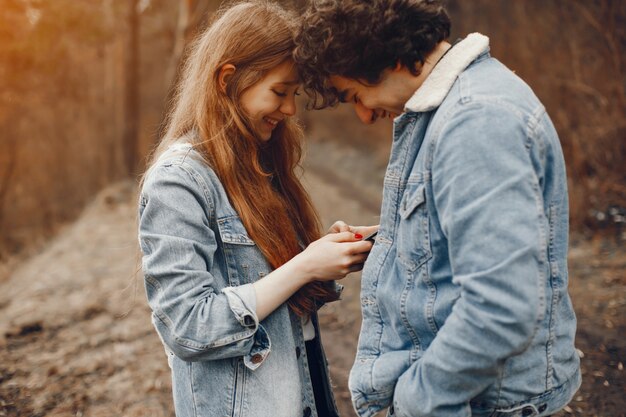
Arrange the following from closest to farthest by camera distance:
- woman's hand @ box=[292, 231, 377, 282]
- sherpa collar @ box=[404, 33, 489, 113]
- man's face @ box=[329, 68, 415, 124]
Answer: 1. sherpa collar @ box=[404, 33, 489, 113]
2. man's face @ box=[329, 68, 415, 124]
3. woman's hand @ box=[292, 231, 377, 282]

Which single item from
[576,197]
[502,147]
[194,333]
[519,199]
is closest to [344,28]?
[502,147]

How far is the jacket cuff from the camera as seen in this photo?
1966 millimetres

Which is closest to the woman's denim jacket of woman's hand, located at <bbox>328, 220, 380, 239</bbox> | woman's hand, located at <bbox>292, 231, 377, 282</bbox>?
woman's hand, located at <bbox>292, 231, 377, 282</bbox>

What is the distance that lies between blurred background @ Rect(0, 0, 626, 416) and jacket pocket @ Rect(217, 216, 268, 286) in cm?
49

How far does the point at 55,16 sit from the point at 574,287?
1155cm

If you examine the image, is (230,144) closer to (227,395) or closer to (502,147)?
(227,395)

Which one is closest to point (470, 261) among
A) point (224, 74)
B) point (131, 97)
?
point (224, 74)

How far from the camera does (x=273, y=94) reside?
218 cm

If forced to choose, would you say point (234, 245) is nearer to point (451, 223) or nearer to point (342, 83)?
point (342, 83)

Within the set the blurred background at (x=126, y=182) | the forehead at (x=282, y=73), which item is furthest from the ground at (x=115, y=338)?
the forehead at (x=282, y=73)

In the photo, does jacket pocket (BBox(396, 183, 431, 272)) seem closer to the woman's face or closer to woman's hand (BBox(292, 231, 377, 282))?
woman's hand (BBox(292, 231, 377, 282))

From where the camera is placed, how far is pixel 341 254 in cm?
198

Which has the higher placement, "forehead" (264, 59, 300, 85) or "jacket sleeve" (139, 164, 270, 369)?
"forehead" (264, 59, 300, 85)

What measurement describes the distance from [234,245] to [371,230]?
476mm
